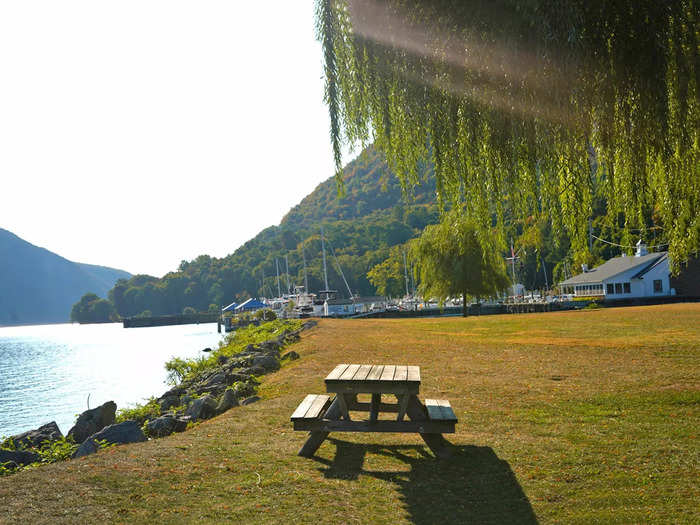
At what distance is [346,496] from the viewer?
17.9ft

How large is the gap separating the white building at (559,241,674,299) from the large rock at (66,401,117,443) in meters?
54.8

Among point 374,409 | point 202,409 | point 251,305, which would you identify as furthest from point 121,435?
point 251,305

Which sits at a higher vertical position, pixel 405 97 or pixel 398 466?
pixel 405 97

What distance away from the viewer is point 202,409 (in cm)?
1050

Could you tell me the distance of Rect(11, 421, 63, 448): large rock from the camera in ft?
34.7

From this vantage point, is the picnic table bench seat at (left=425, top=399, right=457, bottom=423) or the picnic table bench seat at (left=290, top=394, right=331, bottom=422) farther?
the picnic table bench seat at (left=290, top=394, right=331, bottom=422)

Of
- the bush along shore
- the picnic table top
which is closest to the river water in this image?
the bush along shore

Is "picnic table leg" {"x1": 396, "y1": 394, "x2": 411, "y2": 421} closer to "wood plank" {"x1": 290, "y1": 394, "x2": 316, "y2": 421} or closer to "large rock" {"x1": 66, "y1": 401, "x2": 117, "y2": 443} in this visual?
"wood plank" {"x1": 290, "y1": 394, "x2": 316, "y2": 421}

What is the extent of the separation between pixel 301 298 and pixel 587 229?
9536 centimetres

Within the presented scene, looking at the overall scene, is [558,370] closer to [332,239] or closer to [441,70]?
[441,70]

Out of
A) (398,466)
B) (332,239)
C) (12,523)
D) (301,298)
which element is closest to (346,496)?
(398,466)

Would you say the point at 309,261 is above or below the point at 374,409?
above

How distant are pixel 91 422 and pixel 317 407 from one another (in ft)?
20.6

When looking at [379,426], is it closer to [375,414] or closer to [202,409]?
[375,414]
